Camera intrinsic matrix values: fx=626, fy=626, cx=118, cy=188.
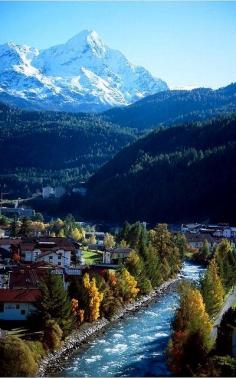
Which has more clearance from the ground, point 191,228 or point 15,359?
point 191,228

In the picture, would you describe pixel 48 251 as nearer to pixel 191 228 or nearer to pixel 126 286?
pixel 126 286

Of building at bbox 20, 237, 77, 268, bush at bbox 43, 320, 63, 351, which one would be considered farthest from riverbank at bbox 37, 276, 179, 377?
building at bbox 20, 237, 77, 268

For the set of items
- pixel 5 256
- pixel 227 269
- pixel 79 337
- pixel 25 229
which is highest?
pixel 25 229

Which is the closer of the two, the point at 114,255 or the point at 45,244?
the point at 114,255

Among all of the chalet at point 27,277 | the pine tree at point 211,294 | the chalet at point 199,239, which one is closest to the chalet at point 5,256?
the chalet at point 27,277

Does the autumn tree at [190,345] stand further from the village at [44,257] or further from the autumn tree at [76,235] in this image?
the autumn tree at [76,235]

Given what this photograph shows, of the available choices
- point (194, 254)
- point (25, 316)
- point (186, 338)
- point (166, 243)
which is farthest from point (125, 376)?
point (194, 254)

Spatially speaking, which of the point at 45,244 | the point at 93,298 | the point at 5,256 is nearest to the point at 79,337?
the point at 93,298
